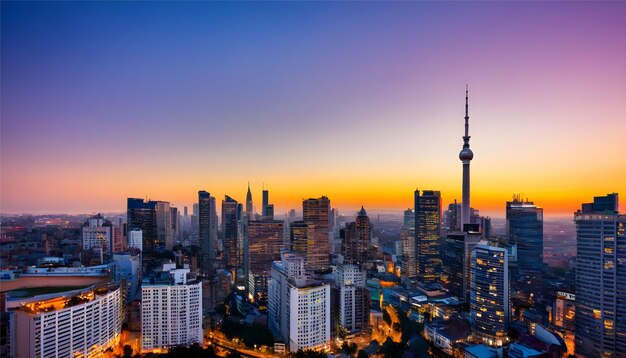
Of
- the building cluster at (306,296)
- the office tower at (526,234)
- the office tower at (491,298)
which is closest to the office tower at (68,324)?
the building cluster at (306,296)

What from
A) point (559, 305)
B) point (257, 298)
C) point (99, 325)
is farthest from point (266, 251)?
point (559, 305)

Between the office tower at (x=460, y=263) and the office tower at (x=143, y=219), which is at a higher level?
the office tower at (x=143, y=219)

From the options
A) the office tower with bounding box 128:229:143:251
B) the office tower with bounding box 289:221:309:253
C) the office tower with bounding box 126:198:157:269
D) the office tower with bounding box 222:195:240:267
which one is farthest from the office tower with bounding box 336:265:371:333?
the office tower with bounding box 126:198:157:269

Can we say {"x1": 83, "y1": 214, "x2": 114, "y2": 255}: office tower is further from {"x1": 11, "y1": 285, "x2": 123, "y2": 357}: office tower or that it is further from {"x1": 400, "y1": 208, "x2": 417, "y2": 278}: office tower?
{"x1": 400, "y1": 208, "x2": 417, "y2": 278}: office tower

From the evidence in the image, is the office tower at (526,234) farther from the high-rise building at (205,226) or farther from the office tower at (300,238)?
the high-rise building at (205,226)

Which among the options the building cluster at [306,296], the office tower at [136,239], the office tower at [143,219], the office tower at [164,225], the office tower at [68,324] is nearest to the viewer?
the office tower at [68,324]

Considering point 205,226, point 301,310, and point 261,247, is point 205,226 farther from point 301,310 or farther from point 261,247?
point 301,310

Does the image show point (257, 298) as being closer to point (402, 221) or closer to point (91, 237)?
point (91, 237)
